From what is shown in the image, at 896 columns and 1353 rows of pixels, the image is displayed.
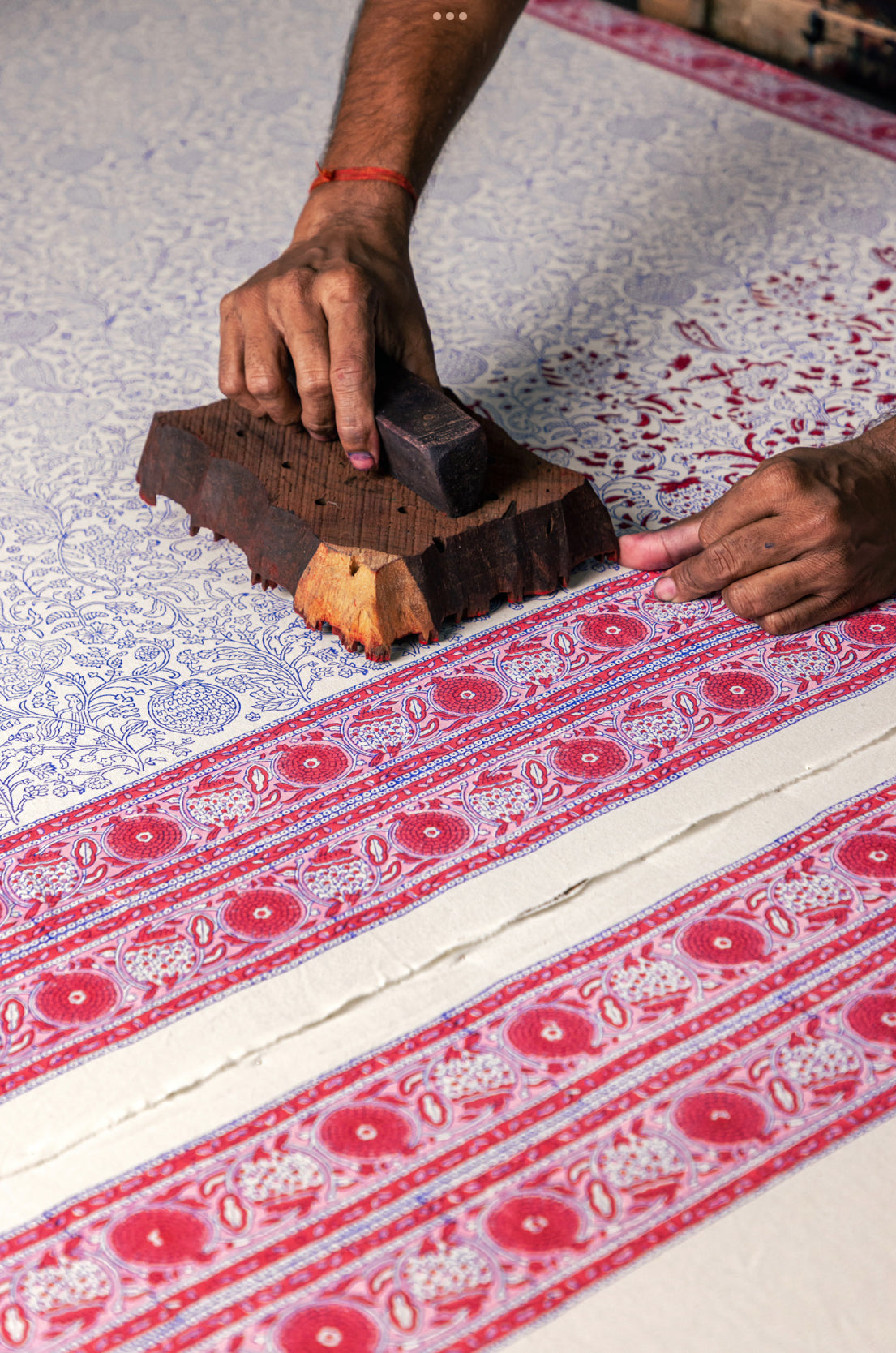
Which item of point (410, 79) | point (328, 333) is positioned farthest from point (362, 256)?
point (410, 79)

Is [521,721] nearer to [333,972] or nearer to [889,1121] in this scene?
[333,972]

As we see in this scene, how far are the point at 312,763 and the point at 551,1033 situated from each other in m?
0.36

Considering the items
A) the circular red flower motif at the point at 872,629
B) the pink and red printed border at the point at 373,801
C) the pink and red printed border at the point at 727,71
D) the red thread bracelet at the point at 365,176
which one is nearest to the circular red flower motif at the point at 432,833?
the pink and red printed border at the point at 373,801

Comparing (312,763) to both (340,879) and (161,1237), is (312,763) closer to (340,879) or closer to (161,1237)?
(340,879)

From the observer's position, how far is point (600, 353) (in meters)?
1.82

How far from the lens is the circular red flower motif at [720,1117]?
908 millimetres

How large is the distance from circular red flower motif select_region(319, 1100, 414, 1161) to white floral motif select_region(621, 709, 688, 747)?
44 cm

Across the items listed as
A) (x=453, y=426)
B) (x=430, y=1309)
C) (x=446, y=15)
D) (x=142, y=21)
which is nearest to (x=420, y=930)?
(x=430, y=1309)

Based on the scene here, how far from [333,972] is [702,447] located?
886 mm

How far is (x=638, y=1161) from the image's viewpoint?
89 centimetres

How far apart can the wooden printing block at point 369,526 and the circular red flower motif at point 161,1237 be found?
585 millimetres

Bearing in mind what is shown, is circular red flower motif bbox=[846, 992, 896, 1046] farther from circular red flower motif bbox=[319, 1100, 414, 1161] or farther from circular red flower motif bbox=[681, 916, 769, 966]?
circular red flower motif bbox=[319, 1100, 414, 1161]

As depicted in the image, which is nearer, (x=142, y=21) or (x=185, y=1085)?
(x=185, y=1085)

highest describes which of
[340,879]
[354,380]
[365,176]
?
[365,176]
